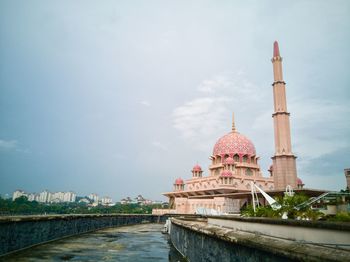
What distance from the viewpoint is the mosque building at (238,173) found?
35.5 metres

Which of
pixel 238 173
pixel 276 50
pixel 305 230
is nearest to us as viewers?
pixel 305 230

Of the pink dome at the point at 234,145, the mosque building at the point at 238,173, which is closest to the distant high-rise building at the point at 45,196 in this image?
the mosque building at the point at 238,173

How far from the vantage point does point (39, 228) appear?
11.9 m

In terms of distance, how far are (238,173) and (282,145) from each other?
14309 mm

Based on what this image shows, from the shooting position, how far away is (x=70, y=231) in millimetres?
15445

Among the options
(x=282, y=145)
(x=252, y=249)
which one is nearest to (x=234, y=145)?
(x=282, y=145)

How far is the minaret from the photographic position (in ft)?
115

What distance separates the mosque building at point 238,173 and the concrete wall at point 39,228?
2268cm

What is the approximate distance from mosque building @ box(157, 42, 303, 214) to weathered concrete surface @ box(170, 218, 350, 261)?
94.7 feet

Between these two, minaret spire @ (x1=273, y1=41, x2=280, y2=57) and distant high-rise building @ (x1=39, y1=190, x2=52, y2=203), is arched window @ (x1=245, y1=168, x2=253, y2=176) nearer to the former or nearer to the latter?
minaret spire @ (x1=273, y1=41, x2=280, y2=57)

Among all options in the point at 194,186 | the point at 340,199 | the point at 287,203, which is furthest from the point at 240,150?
the point at 287,203

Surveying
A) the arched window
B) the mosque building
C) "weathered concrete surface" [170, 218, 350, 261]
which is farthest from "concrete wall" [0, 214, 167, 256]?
the arched window

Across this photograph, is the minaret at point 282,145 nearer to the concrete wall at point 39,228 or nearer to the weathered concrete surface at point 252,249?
the concrete wall at point 39,228

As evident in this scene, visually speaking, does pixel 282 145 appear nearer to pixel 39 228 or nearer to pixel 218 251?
pixel 39 228
